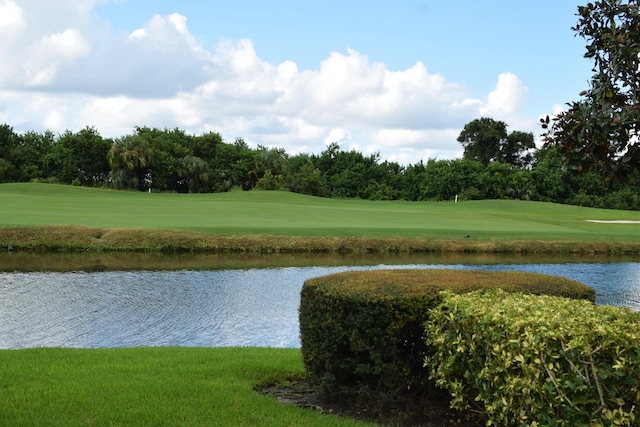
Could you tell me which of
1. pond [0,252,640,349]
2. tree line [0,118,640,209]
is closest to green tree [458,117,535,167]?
tree line [0,118,640,209]

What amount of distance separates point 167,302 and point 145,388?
921cm

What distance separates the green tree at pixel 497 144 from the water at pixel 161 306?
70.7 metres

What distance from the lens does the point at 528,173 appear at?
77562 mm

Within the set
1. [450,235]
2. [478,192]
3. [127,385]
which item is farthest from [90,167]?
[127,385]

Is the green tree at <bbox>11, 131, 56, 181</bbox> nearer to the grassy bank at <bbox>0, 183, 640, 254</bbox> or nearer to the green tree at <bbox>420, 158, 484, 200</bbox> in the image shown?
the grassy bank at <bbox>0, 183, 640, 254</bbox>

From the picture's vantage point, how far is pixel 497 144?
92.6 meters

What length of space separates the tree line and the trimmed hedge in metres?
69.9

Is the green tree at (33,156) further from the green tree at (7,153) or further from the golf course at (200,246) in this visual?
the golf course at (200,246)

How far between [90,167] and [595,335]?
3131 inches

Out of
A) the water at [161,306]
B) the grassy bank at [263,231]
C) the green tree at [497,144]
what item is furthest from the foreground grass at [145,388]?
the green tree at [497,144]

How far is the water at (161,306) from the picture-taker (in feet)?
42.2

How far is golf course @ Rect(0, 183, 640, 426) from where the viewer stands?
6.72m

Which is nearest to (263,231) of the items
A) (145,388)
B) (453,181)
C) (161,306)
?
(161,306)

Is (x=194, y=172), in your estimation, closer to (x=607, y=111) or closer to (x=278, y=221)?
(x=278, y=221)
